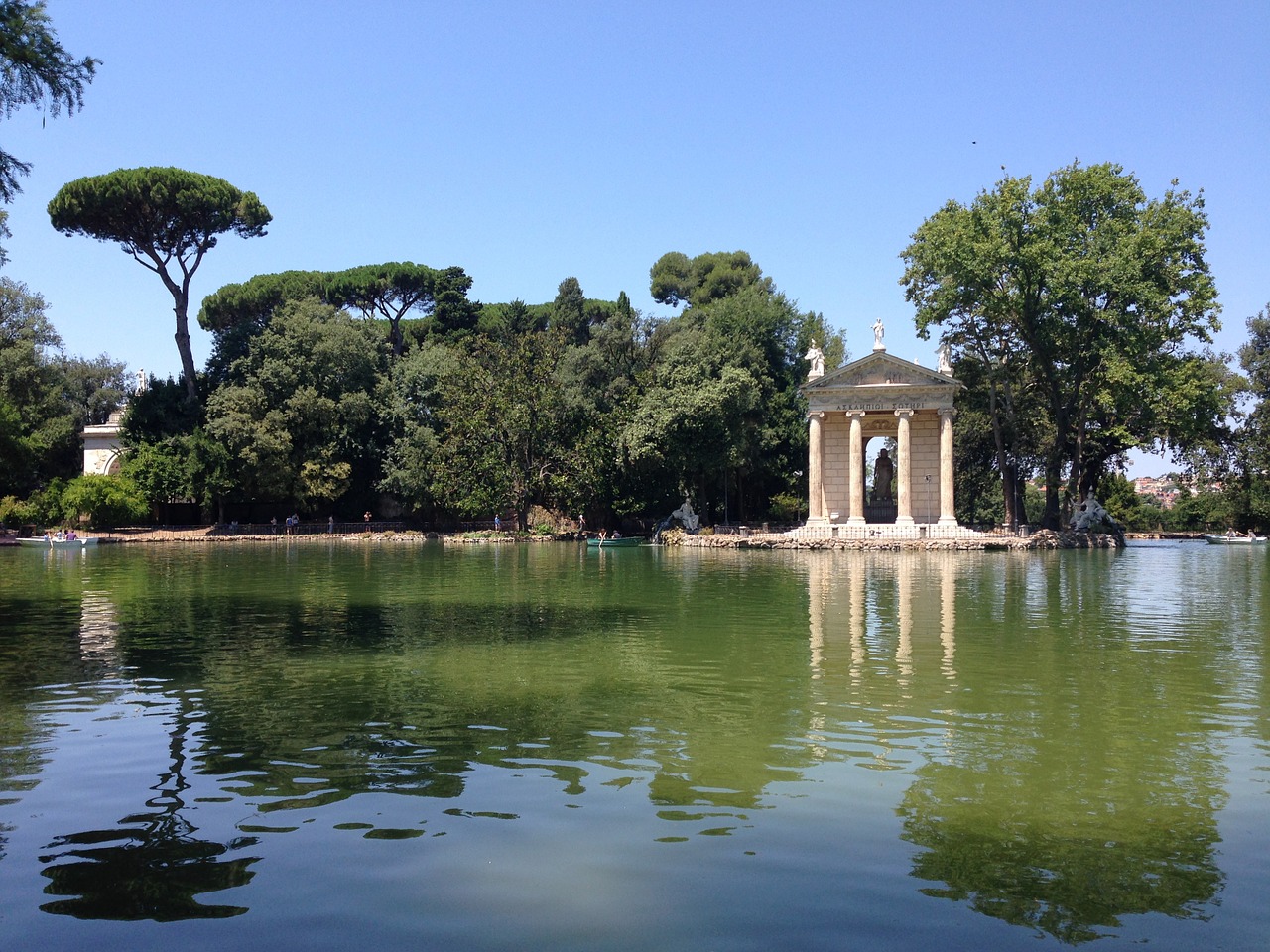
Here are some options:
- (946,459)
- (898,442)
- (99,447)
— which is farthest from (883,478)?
(99,447)

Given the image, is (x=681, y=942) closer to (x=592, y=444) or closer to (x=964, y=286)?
(x=964, y=286)

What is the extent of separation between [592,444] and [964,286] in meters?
21.7

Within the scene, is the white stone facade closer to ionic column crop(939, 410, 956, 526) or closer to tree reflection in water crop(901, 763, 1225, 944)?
ionic column crop(939, 410, 956, 526)

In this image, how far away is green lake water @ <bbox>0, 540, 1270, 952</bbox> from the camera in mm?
5832

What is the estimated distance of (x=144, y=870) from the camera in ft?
21.2

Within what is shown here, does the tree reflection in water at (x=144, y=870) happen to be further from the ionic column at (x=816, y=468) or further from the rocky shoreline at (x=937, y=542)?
the ionic column at (x=816, y=468)

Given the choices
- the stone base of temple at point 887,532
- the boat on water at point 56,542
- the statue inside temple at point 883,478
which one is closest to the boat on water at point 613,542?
the stone base of temple at point 887,532

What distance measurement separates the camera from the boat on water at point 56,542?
49625 millimetres

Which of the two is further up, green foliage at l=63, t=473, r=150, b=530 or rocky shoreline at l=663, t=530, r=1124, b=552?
green foliage at l=63, t=473, r=150, b=530

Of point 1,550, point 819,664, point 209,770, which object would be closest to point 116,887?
point 209,770

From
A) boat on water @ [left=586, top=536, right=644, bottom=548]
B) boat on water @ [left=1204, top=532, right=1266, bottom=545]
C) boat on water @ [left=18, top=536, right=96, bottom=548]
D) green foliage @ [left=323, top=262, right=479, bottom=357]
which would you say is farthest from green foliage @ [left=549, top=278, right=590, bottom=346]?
boat on water @ [left=1204, top=532, right=1266, bottom=545]

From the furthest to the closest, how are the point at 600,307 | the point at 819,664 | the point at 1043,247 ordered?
the point at 600,307 → the point at 1043,247 → the point at 819,664

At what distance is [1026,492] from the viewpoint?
3469 inches

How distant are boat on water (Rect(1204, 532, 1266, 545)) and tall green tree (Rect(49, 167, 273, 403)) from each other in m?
61.4
